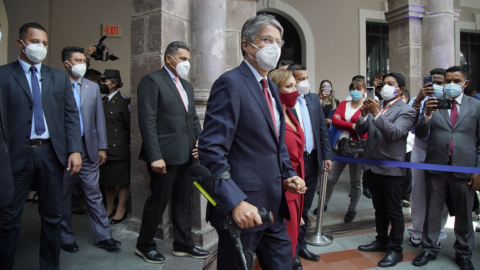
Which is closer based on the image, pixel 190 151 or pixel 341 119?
pixel 190 151

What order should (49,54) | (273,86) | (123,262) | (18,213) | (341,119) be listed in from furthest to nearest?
1. (49,54)
2. (341,119)
3. (123,262)
4. (18,213)
5. (273,86)

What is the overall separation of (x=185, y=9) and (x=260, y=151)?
2.72m

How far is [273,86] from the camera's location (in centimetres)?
246

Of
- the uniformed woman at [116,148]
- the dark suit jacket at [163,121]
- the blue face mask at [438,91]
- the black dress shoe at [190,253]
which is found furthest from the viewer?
the uniformed woman at [116,148]

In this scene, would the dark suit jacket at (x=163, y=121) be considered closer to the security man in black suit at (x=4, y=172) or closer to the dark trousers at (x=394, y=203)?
the security man in black suit at (x=4, y=172)

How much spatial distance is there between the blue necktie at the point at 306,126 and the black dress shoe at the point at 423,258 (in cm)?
155

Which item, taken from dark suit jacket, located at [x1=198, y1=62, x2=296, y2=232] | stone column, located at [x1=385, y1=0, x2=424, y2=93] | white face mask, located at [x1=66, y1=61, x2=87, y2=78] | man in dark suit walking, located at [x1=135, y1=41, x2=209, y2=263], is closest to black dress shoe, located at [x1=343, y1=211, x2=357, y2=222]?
man in dark suit walking, located at [x1=135, y1=41, x2=209, y2=263]

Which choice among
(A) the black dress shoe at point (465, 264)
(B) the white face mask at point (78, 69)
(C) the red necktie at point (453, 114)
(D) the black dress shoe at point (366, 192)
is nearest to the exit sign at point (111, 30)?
(B) the white face mask at point (78, 69)

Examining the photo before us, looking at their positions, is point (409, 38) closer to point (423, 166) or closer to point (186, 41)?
point (423, 166)

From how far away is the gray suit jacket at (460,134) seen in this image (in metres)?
3.76

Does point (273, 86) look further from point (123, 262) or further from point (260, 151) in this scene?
point (123, 262)

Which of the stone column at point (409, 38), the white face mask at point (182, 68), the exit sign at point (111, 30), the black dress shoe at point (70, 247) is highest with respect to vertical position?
the exit sign at point (111, 30)

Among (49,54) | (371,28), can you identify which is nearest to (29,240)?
(49,54)

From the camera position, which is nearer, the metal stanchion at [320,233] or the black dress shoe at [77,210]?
the metal stanchion at [320,233]
